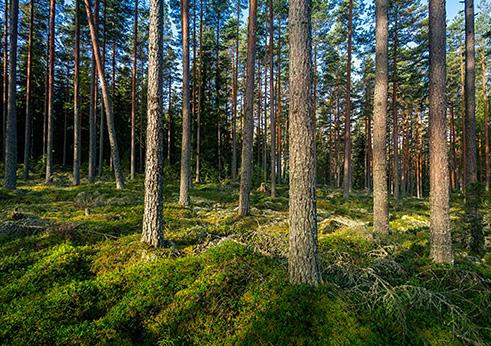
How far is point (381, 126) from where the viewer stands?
711 centimetres

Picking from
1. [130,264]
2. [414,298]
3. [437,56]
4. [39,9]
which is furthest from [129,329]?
[39,9]

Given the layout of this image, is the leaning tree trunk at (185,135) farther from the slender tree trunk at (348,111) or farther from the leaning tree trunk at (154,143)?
the slender tree trunk at (348,111)

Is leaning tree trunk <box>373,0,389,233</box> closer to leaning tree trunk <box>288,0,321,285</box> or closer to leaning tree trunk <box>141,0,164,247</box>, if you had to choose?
leaning tree trunk <box>288,0,321,285</box>

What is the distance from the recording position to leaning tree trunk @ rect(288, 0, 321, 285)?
3365mm

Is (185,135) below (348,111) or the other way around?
below

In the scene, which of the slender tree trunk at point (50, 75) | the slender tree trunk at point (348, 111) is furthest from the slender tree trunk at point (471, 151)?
the slender tree trunk at point (50, 75)

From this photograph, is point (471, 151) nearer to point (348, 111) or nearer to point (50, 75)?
point (348, 111)

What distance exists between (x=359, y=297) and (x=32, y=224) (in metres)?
7.19

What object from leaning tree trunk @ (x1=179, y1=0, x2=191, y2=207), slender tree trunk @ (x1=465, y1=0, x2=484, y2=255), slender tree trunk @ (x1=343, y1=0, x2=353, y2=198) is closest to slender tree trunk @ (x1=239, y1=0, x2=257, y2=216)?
leaning tree trunk @ (x1=179, y1=0, x2=191, y2=207)

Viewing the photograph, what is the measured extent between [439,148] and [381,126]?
6.83ft

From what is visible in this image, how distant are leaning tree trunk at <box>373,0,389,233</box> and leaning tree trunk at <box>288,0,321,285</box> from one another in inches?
191

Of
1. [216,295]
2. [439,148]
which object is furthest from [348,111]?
[216,295]

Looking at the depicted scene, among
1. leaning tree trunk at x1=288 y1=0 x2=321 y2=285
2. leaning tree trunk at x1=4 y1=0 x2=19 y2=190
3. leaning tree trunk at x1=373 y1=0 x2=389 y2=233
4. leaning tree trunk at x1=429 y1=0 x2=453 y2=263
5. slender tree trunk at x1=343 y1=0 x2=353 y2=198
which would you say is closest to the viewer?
leaning tree trunk at x1=288 y1=0 x2=321 y2=285

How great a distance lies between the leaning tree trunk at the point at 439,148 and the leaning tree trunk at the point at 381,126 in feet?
5.56
